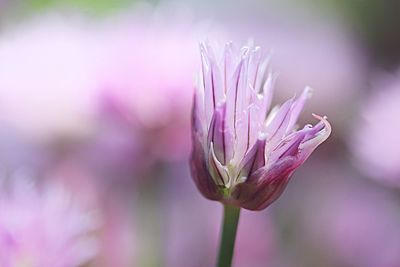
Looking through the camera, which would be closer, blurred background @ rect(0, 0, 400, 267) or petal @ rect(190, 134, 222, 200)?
petal @ rect(190, 134, 222, 200)

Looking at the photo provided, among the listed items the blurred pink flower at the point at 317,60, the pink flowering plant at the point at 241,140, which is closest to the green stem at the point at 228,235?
the pink flowering plant at the point at 241,140

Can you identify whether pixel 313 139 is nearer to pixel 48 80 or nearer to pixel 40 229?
pixel 40 229

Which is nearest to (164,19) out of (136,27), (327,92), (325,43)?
(136,27)

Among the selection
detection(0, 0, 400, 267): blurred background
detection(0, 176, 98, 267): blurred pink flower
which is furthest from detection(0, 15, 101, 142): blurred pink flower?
detection(0, 176, 98, 267): blurred pink flower

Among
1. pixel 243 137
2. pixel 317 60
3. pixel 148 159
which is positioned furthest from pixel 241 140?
pixel 317 60

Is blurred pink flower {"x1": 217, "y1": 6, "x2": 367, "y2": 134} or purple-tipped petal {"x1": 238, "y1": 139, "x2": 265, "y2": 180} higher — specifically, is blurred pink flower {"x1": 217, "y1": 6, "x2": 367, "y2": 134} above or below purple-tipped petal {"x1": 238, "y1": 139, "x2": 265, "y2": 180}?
below

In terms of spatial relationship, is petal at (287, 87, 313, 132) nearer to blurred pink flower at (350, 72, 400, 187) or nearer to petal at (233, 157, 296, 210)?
petal at (233, 157, 296, 210)

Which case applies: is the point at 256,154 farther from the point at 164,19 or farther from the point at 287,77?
the point at 287,77

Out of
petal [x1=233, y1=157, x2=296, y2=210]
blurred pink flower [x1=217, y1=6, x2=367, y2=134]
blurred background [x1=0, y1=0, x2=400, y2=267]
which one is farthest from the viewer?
Answer: blurred pink flower [x1=217, y1=6, x2=367, y2=134]
